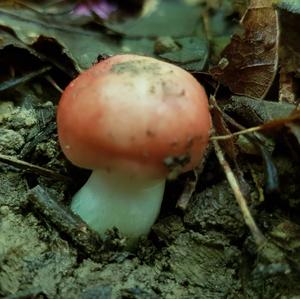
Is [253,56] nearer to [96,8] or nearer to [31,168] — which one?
[31,168]

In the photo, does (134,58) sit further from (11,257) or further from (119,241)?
(11,257)

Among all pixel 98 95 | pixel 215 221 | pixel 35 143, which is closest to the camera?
pixel 98 95

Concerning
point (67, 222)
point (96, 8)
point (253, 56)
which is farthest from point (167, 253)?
point (96, 8)

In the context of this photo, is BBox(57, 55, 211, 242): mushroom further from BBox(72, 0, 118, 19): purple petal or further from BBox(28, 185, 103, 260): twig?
BBox(72, 0, 118, 19): purple petal

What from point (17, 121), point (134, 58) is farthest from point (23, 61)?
point (134, 58)

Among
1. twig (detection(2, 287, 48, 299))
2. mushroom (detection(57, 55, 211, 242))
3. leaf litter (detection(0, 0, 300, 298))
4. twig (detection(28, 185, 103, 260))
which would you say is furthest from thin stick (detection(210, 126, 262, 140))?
twig (detection(2, 287, 48, 299))
